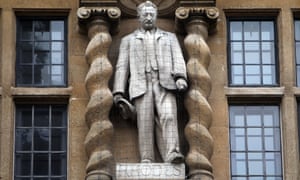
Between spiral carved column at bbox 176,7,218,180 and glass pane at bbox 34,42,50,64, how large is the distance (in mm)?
1954

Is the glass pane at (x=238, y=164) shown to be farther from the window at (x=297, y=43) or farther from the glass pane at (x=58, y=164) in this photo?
the glass pane at (x=58, y=164)

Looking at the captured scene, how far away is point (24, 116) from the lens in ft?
72.4

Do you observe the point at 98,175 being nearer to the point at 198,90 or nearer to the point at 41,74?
the point at 198,90

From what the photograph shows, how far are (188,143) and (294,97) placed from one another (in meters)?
1.74

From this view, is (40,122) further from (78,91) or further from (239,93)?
(239,93)

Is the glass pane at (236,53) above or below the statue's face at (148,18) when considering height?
below

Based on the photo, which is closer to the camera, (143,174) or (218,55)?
(143,174)

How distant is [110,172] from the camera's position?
21.2m

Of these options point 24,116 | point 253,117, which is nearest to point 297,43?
point 253,117

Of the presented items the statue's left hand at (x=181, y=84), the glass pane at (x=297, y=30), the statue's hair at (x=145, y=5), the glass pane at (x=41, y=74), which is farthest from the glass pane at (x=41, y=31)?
the glass pane at (x=297, y=30)

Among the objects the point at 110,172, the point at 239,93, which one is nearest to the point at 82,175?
the point at 110,172

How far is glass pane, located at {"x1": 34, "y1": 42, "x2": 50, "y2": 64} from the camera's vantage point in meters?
22.5

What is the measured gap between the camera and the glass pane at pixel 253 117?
22125mm

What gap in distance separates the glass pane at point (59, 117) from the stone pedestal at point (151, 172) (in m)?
1.41
